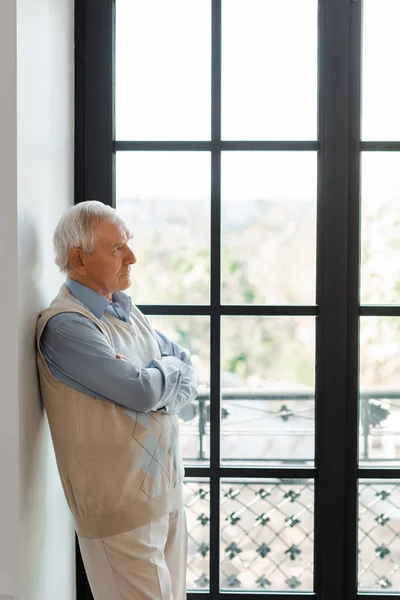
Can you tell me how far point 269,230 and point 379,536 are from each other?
3.77 feet

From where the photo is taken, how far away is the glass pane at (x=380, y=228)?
230 centimetres

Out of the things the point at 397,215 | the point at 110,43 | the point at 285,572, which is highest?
the point at 110,43

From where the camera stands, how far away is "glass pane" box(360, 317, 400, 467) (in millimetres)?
2330

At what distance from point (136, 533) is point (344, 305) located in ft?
3.36

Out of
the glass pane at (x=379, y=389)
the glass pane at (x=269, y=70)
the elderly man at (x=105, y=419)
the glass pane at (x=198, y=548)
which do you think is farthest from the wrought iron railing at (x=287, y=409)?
the glass pane at (x=269, y=70)

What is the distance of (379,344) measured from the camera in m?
2.33

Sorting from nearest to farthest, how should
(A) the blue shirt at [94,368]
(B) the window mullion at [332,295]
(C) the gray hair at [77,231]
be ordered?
(A) the blue shirt at [94,368], (C) the gray hair at [77,231], (B) the window mullion at [332,295]

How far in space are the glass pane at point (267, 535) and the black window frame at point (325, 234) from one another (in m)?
0.04

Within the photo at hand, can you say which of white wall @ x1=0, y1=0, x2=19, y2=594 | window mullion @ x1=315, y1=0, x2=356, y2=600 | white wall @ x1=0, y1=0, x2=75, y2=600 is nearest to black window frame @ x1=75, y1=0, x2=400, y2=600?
window mullion @ x1=315, y1=0, x2=356, y2=600

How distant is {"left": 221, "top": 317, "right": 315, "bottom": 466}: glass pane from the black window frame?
0.12 feet

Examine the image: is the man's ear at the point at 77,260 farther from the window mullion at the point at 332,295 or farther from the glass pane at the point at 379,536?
the glass pane at the point at 379,536

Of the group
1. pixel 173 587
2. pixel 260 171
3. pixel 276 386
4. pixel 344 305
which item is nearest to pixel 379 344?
pixel 344 305

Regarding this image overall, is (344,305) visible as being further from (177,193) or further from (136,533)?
(136,533)

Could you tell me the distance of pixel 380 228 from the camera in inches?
91.4
